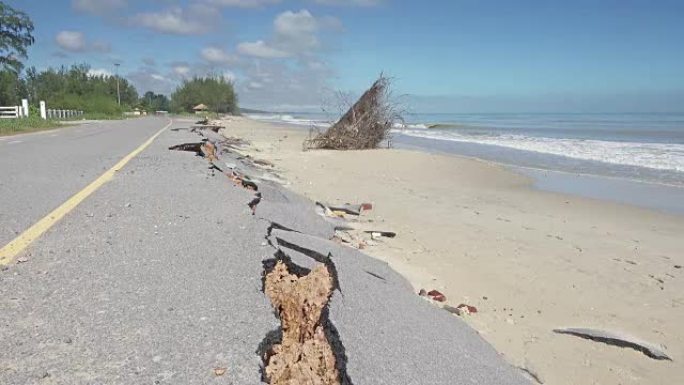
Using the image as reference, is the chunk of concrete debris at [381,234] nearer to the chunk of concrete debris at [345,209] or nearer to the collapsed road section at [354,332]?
the chunk of concrete debris at [345,209]

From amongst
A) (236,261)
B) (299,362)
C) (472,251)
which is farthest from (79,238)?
(472,251)

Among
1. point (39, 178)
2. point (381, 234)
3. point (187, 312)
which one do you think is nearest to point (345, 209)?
point (381, 234)

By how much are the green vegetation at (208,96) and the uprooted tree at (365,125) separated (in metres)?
86.8

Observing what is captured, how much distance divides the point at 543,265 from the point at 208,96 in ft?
337

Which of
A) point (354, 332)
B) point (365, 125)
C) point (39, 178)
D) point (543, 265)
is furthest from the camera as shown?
point (365, 125)

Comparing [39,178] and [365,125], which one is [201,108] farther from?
[39,178]

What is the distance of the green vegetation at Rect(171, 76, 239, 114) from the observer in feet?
342

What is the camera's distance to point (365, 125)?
20.4 meters

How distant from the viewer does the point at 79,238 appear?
446cm

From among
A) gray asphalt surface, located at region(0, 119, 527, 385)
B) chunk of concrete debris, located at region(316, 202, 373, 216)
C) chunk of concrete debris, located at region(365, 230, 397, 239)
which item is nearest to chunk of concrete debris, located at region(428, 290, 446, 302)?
gray asphalt surface, located at region(0, 119, 527, 385)

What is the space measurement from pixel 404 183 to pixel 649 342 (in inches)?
339

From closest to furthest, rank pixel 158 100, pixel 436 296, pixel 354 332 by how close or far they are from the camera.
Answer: pixel 354 332 < pixel 436 296 < pixel 158 100

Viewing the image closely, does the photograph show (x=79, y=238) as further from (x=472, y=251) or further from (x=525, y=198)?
(x=525, y=198)

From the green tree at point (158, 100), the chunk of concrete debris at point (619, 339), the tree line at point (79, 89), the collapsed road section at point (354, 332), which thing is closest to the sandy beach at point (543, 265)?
the chunk of concrete debris at point (619, 339)
